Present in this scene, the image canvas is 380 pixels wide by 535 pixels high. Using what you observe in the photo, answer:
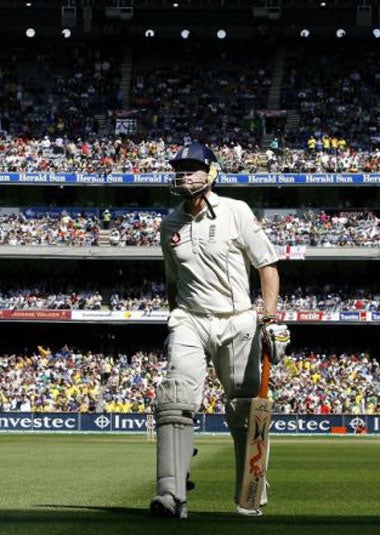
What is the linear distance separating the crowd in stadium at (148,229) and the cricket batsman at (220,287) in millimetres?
46952

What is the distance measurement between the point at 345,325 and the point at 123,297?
10115 mm

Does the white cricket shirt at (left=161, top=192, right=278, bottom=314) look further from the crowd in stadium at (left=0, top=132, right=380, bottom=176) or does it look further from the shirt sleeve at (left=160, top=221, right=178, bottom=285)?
the crowd in stadium at (left=0, top=132, right=380, bottom=176)

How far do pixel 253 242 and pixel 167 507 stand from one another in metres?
2.14

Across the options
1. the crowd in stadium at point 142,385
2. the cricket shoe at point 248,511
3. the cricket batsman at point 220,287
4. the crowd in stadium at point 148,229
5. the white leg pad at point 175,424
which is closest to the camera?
the white leg pad at point 175,424

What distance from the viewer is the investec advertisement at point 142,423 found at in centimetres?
4541

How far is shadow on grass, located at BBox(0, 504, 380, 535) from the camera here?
766 cm

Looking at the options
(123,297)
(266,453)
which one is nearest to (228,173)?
(123,297)

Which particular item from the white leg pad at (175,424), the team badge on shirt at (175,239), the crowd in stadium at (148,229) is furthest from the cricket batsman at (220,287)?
the crowd in stadium at (148,229)

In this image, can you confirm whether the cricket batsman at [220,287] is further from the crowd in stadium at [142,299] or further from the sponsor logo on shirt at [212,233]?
the crowd in stadium at [142,299]

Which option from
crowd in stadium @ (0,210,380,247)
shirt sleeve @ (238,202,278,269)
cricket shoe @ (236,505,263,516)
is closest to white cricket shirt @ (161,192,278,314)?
shirt sleeve @ (238,202,278,269)

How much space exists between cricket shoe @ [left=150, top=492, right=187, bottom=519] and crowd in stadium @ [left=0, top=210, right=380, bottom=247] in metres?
48.0

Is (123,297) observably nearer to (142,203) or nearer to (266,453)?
(142,203)

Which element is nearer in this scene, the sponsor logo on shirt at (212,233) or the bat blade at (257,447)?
the bat blade at (257,447)

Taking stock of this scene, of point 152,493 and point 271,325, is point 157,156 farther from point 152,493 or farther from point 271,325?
point 271,325
